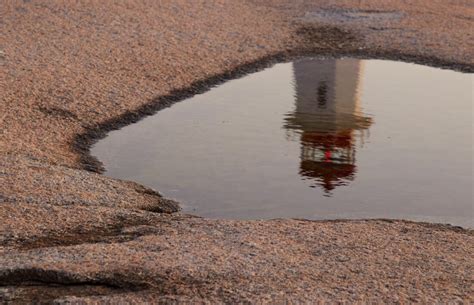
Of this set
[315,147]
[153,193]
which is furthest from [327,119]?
[153,193]

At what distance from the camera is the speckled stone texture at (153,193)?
634 cm

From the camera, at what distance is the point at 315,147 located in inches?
439

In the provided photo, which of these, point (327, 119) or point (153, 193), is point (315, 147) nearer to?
point (327, 119)

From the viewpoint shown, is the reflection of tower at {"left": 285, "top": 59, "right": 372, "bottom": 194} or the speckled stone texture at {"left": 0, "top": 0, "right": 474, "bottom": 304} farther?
the reflection of tower at {"left": 285, "top": 59, "right": 372, "bottom": 194}

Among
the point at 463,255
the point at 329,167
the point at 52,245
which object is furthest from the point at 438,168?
the point at 52,245

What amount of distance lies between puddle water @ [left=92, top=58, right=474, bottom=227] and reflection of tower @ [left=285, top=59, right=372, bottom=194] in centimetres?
2

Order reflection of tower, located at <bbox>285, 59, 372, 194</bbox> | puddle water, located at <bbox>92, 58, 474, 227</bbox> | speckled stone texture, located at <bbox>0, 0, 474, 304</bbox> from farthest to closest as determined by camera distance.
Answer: reflection of tower, located at <bbox>285, 59, 372, 194</bbox>
puddle water, located at <bbox>92, 58, 474, 227</bbox>
speckled stone texture, located at <bbox>0, 0, 474, 304</bbox>

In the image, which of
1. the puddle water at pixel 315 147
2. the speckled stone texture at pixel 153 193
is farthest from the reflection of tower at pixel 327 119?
the speckled stone texture at pixel 153 193

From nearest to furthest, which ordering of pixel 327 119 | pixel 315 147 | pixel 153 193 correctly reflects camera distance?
pixel 153 193 → pixel 315 147 → pixel 327 119

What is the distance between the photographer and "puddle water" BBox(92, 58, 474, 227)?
A: 9.39 m

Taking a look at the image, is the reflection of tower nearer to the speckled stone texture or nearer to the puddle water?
the puddle water

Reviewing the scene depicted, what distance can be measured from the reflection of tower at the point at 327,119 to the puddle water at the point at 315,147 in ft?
0.06

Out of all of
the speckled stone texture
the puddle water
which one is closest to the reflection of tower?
the puddle water

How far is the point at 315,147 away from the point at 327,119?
1419mm
